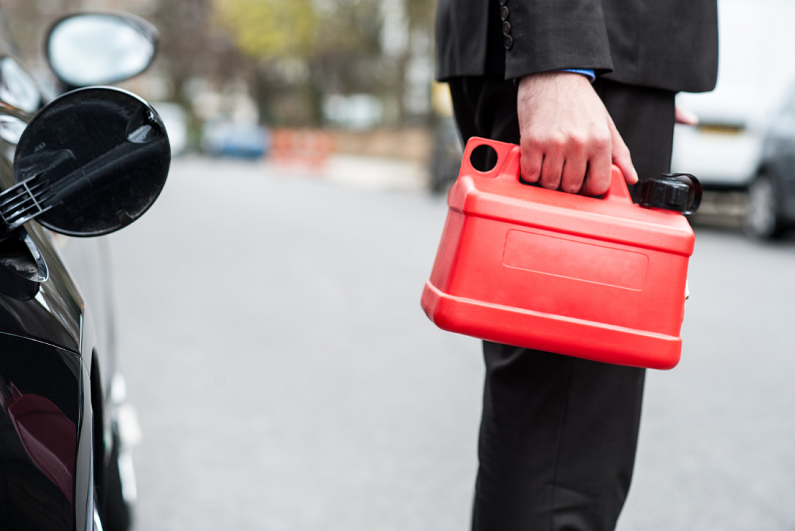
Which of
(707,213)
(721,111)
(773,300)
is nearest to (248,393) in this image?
(773,300)

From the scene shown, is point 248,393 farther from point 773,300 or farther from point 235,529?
point 773,300

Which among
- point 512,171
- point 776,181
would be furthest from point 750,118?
point 512,171

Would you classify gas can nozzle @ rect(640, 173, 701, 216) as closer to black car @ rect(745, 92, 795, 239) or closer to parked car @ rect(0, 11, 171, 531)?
parked car @ rect(0, 11, 171, 531)

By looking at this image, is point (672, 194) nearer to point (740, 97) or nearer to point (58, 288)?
point (58, 288)

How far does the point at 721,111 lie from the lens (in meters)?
10.1

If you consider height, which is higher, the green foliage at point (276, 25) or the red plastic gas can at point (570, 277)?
the red plastic gas can at point (570, 277)

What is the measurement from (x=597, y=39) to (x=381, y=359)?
122 inches

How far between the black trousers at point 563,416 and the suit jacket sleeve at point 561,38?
0.11m

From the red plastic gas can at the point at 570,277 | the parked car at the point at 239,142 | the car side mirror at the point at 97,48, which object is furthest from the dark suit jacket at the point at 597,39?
the parked car at the point at 239,142

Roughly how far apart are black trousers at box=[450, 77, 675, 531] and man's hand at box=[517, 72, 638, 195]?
13 cm

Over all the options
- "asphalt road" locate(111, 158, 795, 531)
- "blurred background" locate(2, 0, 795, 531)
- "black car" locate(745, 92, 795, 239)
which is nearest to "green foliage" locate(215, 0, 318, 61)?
"blurred background" locate(2, 0, 795, 531)

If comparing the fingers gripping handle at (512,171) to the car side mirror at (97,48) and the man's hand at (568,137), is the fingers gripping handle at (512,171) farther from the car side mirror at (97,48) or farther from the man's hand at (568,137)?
the car side mirror at (97,48)

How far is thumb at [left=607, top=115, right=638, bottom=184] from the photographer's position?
1305 millimetres

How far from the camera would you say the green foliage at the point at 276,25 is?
34094 millimetres
